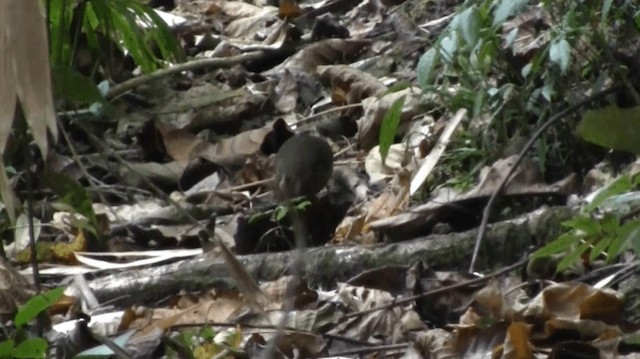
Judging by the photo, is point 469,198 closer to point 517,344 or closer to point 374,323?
point 374,323

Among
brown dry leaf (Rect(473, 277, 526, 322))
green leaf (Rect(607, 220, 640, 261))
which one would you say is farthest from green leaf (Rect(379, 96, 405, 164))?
green leaf (Rect(607, 220, 640, 261))

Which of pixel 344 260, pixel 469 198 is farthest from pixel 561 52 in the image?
pixel 344 260

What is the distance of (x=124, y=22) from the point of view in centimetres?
279

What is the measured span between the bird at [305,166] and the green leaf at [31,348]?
144 cm

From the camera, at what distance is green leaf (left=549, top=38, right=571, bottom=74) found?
259 centimetres

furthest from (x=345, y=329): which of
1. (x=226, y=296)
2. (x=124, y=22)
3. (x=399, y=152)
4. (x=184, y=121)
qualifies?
(x=184, y=121)

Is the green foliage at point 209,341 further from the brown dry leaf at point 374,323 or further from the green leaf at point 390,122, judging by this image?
the green leaf at point 390,122

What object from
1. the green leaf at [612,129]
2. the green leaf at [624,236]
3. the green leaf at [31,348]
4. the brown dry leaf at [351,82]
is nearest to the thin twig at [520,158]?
the green leaf at [624,236]

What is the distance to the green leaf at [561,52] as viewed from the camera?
259 centimetres

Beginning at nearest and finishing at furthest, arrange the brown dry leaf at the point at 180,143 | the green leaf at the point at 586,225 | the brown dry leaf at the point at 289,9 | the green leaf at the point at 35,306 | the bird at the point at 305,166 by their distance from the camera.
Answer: the green leaf at the point at 586,225 → the green leaf at the point at 35,306 → the bird at the point at 305,166 → the brown dry leaf at the point at 180,143 → the brown dry leaf at the point at 289,9

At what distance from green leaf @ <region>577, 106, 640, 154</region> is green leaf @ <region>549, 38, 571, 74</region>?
4.14ft

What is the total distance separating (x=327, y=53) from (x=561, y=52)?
2224mm

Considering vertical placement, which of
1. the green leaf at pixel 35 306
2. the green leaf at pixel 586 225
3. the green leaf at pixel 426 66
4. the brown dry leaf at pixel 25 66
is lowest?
the green leaf at pixel 426 66

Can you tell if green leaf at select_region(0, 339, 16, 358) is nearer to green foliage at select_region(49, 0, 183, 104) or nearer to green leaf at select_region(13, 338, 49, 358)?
green leaf at select_region(13, 338, 49, 358)
